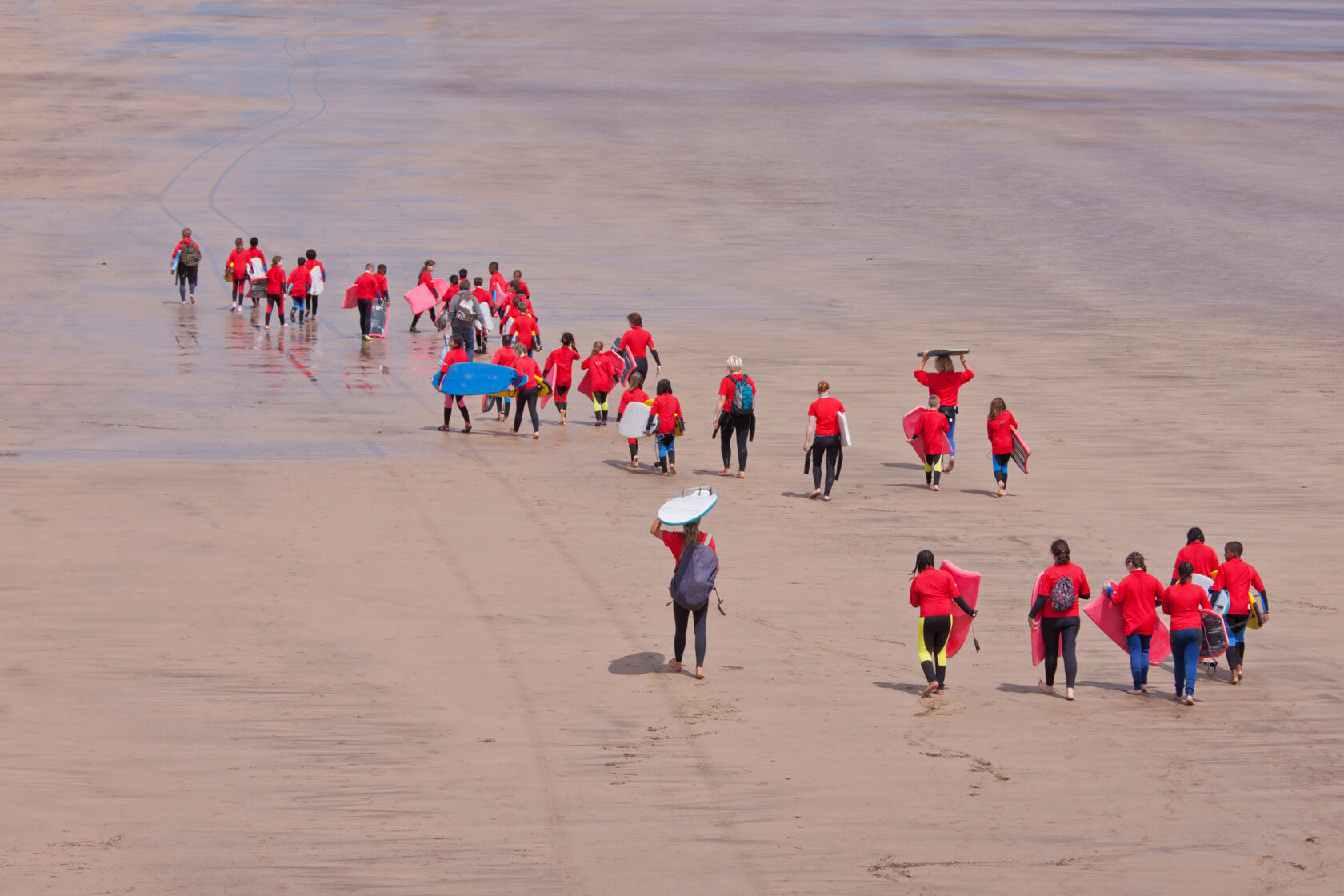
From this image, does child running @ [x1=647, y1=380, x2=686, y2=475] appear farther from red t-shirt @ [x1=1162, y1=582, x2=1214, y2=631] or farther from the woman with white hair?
red t-shirt @ [x1=1162, y1=582, x2=1214, y2=631]

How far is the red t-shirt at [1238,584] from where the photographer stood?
1274 centimetres

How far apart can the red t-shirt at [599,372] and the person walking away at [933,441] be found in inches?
188

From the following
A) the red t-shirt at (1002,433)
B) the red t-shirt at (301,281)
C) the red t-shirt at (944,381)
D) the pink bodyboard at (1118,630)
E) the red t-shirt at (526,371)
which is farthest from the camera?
the red t-shirt at (301,281)

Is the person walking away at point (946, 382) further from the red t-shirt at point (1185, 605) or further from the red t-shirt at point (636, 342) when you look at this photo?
the red t-shirt at point (1185, 605)

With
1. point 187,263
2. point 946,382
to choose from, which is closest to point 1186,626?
point 946,382

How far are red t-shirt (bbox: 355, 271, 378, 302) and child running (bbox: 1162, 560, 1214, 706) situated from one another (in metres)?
16.9

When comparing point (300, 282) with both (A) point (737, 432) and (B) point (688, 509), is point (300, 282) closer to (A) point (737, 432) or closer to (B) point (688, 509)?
(A) point (737, 432)

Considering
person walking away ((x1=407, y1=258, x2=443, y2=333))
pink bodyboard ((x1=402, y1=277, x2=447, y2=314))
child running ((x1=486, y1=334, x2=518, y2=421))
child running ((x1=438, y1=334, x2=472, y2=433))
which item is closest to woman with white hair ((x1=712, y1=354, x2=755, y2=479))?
child running ((x1=486, y1=334, x2=518, y2=421))

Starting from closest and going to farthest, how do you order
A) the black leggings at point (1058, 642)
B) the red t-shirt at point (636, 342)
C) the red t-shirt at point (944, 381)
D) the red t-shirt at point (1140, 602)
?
the black leggings at point (1058, 642) < the red t-shirt at point (1140, 602) < the red t-shirt at point (944, 381) < the red t-shirt at point (636, 342)

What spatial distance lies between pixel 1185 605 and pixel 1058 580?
110cm

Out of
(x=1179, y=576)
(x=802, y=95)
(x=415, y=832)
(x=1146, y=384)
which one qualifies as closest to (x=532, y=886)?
(x=415, y=832)

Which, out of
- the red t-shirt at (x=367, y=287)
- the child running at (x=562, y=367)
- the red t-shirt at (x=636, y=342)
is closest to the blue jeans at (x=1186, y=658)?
the child running at (x=562, y=367)

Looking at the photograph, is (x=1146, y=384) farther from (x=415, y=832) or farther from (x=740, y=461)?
(x=415, y=832)

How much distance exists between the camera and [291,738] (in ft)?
34.4
